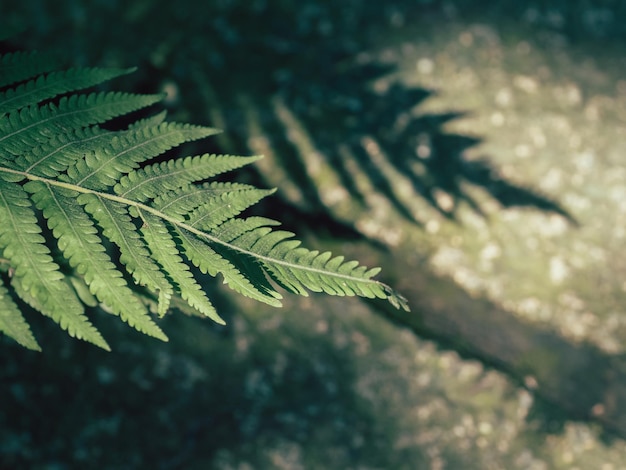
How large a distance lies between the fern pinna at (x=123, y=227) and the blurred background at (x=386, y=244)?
0.40 m

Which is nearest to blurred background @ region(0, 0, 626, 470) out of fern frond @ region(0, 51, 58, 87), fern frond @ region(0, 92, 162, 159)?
fern frond @ region(0, 51, 58, 87)

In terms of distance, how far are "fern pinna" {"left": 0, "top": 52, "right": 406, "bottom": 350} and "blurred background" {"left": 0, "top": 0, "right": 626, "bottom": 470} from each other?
0.40 m

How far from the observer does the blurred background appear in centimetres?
189

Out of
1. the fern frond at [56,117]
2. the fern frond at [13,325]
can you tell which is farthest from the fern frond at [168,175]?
the fern frond at [13,325]

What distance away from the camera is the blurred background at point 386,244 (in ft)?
6.19

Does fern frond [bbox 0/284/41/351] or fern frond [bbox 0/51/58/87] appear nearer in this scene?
fern frond [bbox 0/284/41/351]

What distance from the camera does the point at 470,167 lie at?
103 inches

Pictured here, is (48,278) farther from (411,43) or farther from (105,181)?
(411,43)

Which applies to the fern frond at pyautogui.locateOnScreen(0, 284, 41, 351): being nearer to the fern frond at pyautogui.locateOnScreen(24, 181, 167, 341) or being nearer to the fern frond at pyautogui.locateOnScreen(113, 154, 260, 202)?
the fern frond at pyautogui.locateOnScreen(24, 181, 167, 341)

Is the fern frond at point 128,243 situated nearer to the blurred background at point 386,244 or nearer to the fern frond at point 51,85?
the fern frond at point 51,85

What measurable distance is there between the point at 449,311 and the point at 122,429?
141 centimetres

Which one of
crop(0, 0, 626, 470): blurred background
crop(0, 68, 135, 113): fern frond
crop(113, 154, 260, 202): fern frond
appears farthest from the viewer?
crop(0, 0, 626, 470): blurred background

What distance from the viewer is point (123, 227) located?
991mm

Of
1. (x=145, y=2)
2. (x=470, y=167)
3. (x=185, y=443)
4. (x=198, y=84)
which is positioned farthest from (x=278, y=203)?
(x=145, y=2)
